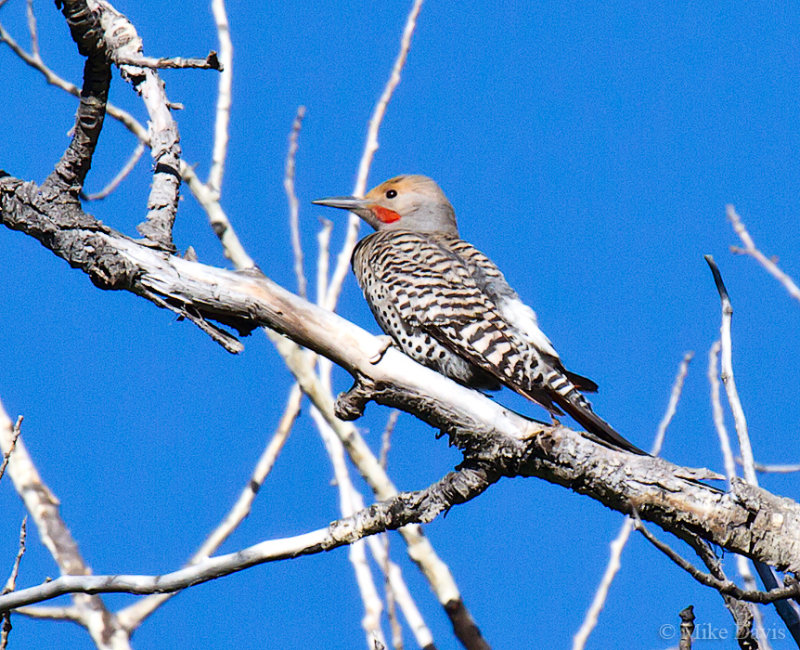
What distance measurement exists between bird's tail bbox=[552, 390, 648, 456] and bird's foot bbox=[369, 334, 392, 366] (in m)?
0.88

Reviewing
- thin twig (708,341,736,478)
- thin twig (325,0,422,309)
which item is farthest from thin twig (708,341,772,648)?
thin twig (325,0,422,309)

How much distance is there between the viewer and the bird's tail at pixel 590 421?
3.68m

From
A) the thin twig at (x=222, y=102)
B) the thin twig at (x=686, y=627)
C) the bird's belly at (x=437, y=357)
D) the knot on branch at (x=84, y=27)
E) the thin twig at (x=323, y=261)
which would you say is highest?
the thin twig at (x=222, y=102)

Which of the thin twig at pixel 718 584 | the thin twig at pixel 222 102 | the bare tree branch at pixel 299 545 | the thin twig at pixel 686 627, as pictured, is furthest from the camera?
the thin twig at pixel 222 102

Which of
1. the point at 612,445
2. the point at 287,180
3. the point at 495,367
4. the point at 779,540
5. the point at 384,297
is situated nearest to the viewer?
the point at 779,540

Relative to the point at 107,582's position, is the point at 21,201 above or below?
above

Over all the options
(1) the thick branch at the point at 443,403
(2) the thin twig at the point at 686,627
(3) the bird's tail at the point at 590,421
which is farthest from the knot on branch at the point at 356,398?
(2) the thin twig at the point at 686,627

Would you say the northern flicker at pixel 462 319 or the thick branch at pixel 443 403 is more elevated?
the northern flicker at pixel 462 319

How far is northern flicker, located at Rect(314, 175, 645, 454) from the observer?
4332 mm

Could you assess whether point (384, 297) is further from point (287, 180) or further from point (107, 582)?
Result: point (107, 582)

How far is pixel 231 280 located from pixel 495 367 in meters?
1.43

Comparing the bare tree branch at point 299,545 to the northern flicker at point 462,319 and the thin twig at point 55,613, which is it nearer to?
the northern flicker at point 462,319

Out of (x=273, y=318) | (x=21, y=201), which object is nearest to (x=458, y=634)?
(x=273, y=318)

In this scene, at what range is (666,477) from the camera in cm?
338
